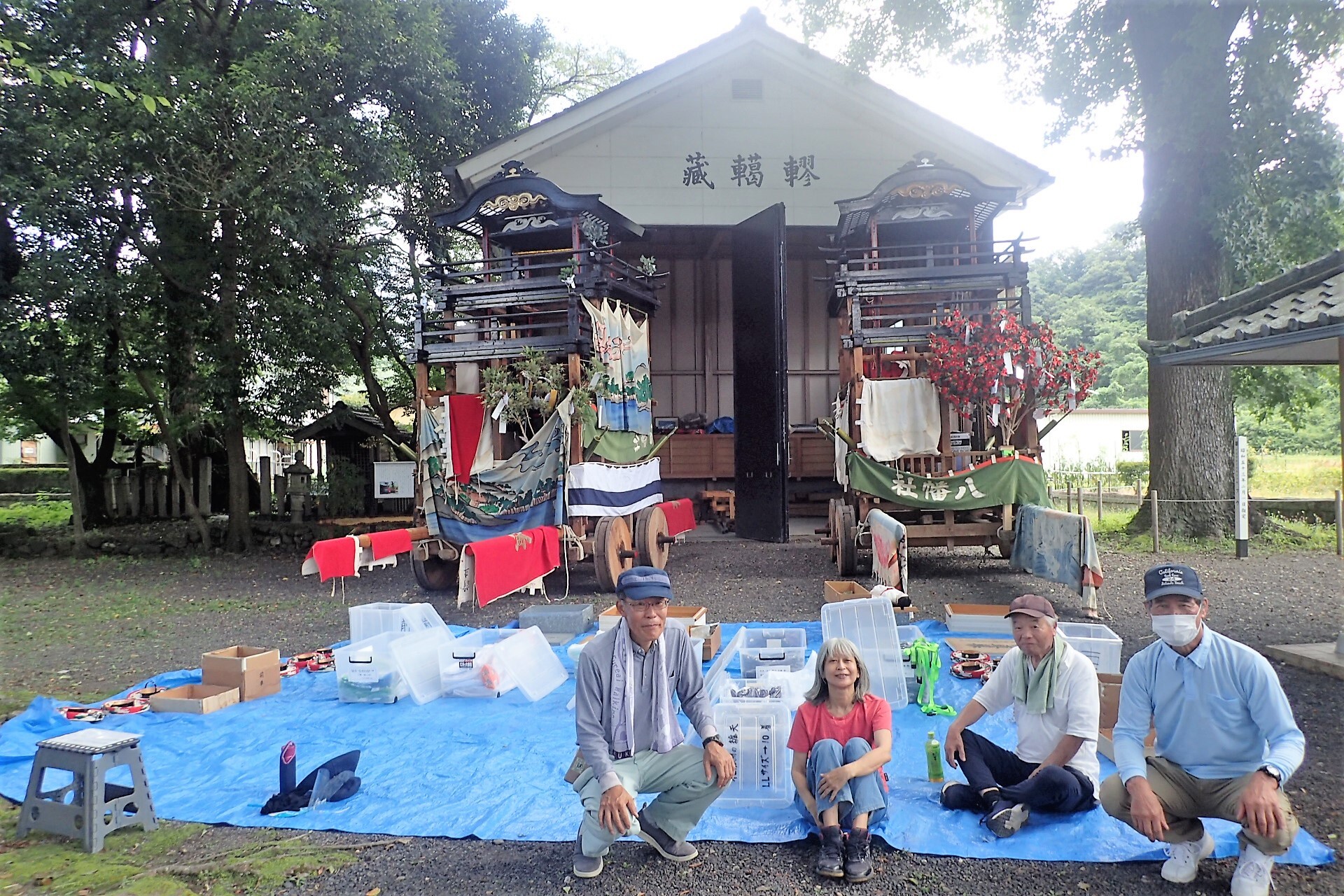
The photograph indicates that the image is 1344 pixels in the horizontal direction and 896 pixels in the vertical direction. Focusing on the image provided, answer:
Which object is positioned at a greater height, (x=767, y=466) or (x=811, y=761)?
(x=767, y=466)

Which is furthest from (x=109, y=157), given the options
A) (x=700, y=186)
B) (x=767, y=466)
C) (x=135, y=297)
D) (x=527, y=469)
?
(x=767, y=466)

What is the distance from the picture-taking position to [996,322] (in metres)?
9.82

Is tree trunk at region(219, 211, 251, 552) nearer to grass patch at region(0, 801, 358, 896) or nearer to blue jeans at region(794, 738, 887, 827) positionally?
grass patch at region(0, 801, 358, 896)

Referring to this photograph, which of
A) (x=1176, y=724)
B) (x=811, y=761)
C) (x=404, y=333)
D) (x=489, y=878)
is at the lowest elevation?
(x=489, y=878)

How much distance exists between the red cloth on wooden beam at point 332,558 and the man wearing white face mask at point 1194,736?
7023mm

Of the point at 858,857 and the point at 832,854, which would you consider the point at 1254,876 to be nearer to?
the point at 858,857

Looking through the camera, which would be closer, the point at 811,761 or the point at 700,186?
the point at 811,761

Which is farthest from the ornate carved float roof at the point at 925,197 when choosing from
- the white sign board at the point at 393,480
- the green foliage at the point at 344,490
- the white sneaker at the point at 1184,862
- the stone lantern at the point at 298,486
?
the stone lantern at the point at 298,486

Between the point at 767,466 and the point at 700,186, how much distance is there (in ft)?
17.7

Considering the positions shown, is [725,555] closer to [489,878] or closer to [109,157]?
[489,878]

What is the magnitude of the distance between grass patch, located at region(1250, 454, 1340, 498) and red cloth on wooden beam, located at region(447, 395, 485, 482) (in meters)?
12.1

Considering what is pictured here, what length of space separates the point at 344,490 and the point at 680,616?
12263 mm

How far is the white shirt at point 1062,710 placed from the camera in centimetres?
385

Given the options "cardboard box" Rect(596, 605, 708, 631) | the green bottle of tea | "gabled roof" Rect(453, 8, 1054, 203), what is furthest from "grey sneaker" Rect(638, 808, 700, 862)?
"gabled roof" Rect(453, 8, 1054, 203)
